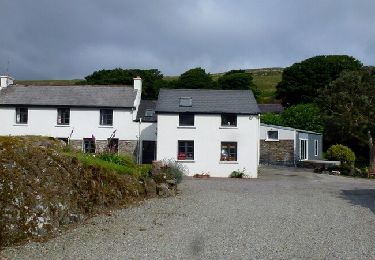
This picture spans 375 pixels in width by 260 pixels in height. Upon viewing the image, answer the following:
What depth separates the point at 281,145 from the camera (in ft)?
133

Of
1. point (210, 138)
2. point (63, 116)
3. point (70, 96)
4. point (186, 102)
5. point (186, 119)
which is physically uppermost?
point (70, 96)

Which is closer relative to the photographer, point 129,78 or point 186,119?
point 186,119

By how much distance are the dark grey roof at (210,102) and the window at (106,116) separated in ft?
16.4

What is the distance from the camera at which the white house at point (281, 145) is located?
1580 inches

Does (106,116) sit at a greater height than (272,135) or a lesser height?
greater

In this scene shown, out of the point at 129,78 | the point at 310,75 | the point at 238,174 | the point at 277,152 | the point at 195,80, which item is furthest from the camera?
the point at 195,80

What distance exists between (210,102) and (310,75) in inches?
1900

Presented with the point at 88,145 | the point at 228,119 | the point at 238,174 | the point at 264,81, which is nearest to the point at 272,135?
the point at 228,119

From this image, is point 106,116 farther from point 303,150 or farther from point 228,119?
point 303,150

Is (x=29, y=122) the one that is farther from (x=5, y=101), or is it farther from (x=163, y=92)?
(x=163, y=92)

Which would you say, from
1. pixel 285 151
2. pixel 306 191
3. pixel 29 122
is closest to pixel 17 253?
pixel 306 191

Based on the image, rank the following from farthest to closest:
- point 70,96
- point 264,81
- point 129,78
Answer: point 264,81
point 129,78
point 70,96

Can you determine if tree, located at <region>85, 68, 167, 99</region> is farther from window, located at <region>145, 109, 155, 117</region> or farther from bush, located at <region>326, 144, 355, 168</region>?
bush, located at <region>326, 144, 355, 168</region>

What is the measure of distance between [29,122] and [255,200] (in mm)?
24132
